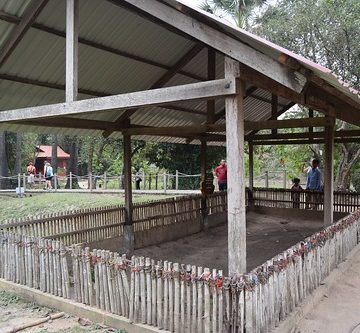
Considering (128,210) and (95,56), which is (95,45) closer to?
(95,56)

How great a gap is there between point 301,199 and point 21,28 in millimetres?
10244

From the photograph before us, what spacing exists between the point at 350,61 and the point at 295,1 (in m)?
2.88

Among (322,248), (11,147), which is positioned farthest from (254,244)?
(11,147)

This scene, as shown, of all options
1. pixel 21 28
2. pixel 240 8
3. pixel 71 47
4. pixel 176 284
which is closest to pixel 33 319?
pixel 176 284

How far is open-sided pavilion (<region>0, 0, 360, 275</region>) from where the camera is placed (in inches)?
168

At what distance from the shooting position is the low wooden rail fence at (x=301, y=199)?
12445 millimetres

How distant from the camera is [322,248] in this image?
5.91m

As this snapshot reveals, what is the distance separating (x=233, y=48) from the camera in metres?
→ 4.18

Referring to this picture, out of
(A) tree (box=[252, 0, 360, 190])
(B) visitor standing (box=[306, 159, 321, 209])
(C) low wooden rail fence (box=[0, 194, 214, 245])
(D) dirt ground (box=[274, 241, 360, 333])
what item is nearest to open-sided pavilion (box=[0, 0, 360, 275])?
(C) low wooden rail fence (box=[0, 194, 214, 245])

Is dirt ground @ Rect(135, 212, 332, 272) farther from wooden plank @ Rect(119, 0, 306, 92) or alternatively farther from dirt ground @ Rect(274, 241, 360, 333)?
wooden plank @ Rect(119, 0, 306, 92)

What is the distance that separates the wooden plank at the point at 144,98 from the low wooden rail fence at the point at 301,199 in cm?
951

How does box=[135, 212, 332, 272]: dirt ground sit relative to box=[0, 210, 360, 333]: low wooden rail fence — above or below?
below


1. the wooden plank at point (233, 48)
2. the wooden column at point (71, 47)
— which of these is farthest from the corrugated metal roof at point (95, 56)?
the wooden column at point (71, 47)

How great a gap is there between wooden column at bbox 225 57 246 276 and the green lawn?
43.3 feet
